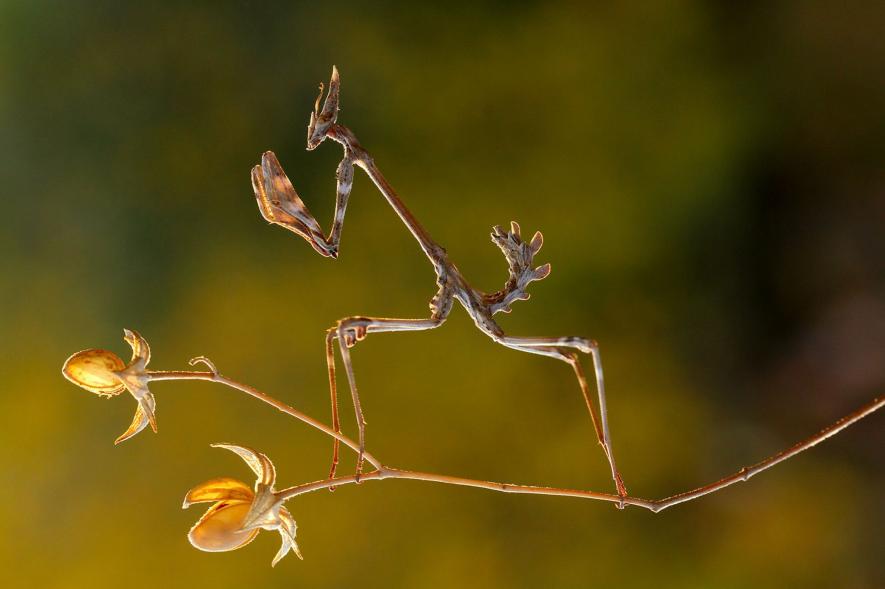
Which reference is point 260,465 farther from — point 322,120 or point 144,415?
point 322,120

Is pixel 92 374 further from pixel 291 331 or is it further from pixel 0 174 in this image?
pixel 0 174

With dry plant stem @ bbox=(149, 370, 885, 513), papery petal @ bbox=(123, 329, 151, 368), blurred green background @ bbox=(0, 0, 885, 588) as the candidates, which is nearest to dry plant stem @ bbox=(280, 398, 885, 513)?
dry plant stem @ bbox=(149, 370, 885, 513)

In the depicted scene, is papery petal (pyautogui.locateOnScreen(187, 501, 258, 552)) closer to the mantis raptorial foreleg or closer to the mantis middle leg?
the mantis middle leg

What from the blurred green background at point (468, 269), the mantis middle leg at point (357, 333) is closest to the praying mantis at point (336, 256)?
the mantis middle leg at point (357, 333)

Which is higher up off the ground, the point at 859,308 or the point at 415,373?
the point at 859,308

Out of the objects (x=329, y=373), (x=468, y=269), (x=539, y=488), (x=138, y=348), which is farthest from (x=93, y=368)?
(x=468, y=269)

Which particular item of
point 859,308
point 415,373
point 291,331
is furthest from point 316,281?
point 859,308

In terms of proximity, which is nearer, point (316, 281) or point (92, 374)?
point (92, 374)
